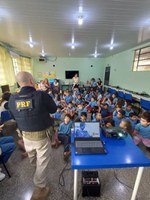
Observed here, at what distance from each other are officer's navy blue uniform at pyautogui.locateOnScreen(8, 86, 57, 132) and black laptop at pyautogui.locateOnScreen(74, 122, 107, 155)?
0.41 m

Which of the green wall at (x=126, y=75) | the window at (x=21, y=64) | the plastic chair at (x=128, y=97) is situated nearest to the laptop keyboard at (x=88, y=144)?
the plastic chair at (x=128, y=97)

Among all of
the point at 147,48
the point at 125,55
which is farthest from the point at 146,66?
the point at 125,55

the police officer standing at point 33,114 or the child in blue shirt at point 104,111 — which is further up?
the police officer standing at point 33,114

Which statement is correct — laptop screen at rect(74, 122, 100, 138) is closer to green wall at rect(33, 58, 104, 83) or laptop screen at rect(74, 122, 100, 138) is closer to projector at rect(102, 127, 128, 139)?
projector at rect(102, 127, 128, 139)

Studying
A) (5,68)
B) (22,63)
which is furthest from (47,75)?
(5,68)

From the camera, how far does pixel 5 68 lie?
179 inches

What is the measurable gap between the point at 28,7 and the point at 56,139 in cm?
256

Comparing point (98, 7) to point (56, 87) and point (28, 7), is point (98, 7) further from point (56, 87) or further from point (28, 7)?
point (56, 87)

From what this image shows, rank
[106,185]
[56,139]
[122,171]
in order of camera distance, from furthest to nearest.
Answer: [56,139], [122,171], [106,185]

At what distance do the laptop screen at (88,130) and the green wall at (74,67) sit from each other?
723 centimetres

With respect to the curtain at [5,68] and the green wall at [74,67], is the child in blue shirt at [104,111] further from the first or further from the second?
the green wall at [74,67]

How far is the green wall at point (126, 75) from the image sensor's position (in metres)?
4.34

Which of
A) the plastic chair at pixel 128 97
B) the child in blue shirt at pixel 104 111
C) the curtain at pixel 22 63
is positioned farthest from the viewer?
the curtain at pixel 22 63

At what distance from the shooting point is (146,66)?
4.18m
